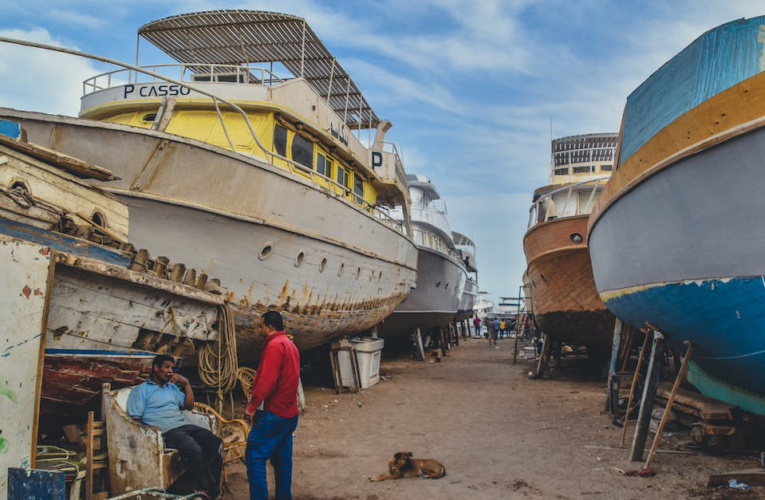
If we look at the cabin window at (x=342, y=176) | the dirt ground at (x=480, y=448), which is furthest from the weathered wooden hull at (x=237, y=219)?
the dirt ground at (x=480, y=448)

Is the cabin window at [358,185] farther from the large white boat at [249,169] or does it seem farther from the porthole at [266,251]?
the porthole at [266,251]

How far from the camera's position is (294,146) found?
26.3ft

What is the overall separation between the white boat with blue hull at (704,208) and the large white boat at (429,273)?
8067 millimetres

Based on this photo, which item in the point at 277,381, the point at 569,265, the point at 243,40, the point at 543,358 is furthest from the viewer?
the point at 543,358

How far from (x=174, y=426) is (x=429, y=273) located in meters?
12.4

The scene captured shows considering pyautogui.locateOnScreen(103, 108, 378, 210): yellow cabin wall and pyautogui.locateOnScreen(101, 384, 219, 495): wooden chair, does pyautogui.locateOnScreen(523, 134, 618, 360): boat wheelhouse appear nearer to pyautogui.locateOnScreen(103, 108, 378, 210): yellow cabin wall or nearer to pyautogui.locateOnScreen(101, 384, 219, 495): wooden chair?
pyautogui.locateOnScreen(103, 108, 378, 210): yellow cabin wall

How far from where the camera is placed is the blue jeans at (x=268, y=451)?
358 cm

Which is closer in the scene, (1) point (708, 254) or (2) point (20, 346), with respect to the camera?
(2) point (20, 346)

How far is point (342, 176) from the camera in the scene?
32.2 ft

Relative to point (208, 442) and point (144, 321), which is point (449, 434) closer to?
point (208, 442)

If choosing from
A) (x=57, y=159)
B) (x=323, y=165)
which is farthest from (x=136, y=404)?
(x=323, y=165)

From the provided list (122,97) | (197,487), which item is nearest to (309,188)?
(122,97)

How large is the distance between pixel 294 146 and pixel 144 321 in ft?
14.1

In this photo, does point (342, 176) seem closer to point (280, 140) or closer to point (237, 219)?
point (280, 140)
